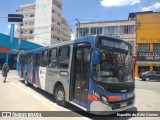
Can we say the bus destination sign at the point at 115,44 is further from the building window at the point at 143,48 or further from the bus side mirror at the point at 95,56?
the building window at the point at 143,48

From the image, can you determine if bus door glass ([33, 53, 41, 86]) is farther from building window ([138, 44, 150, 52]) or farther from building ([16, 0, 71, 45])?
building ([16, 0, 71, 45])

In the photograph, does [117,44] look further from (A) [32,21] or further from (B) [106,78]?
(A) [32,21]

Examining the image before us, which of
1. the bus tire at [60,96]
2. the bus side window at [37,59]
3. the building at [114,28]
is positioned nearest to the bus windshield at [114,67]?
the bus tire at [60,96]

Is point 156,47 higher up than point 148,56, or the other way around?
point 156,47

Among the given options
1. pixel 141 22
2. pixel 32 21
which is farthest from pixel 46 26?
pixel 141 22

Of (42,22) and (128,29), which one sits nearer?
(128,29)

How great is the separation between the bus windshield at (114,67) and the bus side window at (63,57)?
82.2 inches

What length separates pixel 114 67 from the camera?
22.7 ft

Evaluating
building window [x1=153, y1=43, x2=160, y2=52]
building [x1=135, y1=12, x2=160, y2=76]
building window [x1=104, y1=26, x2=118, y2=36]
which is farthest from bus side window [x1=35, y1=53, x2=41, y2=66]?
building window [x1=104, y1=26, x2=118, y2=36]

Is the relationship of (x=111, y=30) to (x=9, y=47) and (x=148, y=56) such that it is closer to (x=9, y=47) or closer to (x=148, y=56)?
(x=148, y=56)

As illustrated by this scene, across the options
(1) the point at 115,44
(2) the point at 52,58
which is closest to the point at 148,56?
(2) the point at 52,58

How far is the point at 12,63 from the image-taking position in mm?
45781

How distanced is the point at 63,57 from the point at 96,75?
2.66 m

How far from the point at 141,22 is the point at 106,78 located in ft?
117
